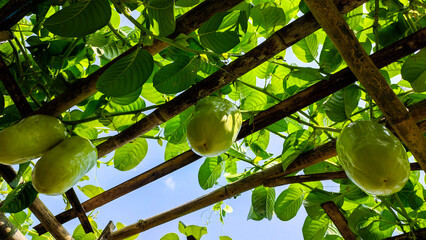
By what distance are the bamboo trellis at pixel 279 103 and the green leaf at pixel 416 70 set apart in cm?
3

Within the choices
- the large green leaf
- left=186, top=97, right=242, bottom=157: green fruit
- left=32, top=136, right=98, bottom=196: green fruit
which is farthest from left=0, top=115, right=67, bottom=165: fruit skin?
the large green leaf

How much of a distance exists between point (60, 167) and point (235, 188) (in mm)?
479

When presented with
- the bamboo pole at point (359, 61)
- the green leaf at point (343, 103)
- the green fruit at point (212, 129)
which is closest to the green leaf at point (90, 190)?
the green fruit at point (212, 129)

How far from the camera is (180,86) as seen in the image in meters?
0.70

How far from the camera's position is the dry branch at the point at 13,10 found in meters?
0.63

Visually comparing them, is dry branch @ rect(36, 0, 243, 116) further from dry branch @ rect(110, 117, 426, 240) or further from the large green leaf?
dry branch @ rect(110, 117, 426, 240)

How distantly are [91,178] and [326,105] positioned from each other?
0.93 m

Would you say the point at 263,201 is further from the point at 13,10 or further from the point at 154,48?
the point at 13,10

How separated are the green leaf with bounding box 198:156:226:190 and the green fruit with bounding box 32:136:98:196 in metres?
0.45

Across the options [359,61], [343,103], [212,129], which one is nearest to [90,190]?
[212,129]

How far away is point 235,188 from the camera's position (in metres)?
0.96

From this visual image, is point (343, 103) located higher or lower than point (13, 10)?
lower

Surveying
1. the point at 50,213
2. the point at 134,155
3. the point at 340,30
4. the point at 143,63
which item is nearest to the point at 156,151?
the point at 134,155

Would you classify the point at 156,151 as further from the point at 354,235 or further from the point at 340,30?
the point at 340,30
